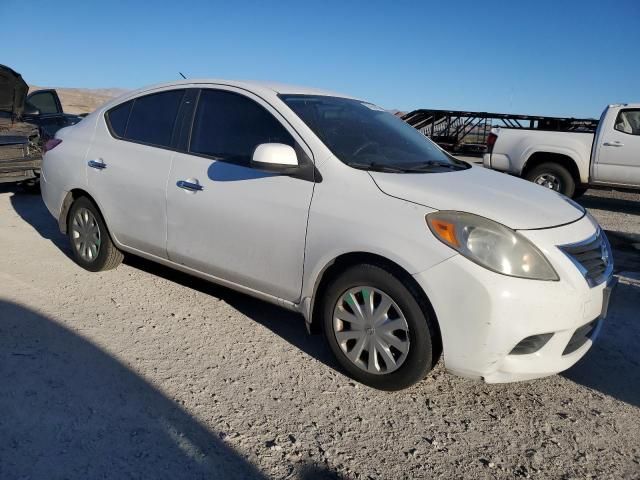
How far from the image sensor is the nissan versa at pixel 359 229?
262 centimetres

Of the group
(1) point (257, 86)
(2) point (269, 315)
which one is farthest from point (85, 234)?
(1) point (257, 86)

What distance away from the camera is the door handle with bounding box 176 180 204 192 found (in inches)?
142

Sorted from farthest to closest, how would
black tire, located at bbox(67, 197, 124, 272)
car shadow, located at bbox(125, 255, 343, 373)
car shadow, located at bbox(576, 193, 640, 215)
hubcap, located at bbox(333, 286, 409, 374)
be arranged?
car shadow, located at bbox(576, 193, 640, 215) → black tire, located at bbox(67, 197, 124, 272) → car shadow, located at bbox(125, 255, 343, 373) → hubcap, located at bbox(333, 286, 409, 374)

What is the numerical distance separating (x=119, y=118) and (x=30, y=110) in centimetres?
628

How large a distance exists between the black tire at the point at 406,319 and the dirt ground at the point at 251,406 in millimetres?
111

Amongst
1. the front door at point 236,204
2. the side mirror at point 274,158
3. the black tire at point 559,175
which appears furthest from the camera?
the black tire at point 559,175

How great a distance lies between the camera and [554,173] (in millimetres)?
9328

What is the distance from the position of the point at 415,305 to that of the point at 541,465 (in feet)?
3.03

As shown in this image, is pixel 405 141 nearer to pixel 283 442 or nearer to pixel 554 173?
pixel 283 442

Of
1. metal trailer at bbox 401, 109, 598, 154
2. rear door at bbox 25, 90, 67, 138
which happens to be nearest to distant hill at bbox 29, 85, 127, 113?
rear door at bbox 25, 90, 67, 138

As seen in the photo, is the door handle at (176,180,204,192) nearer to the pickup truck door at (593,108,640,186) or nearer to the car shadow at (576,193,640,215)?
the pickup truck door at (593,108,640,186)

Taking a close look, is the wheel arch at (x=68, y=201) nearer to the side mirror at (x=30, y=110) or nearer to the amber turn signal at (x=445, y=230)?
the amber turn signal at (x=445, y=230)

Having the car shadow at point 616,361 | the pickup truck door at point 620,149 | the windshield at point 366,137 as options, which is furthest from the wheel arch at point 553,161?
the windshield at point 366,137

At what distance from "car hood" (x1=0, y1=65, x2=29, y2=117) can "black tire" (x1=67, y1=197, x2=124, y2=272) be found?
17.3ft
